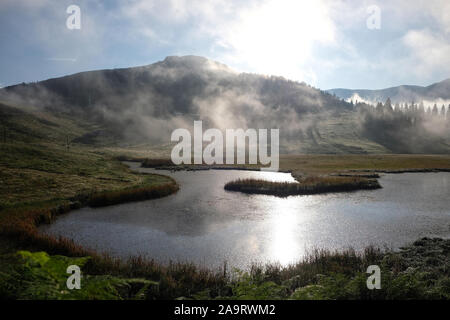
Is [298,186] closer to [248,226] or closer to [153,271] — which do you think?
[248,226]

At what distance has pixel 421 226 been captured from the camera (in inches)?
1133

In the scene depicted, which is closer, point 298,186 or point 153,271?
point 153,271

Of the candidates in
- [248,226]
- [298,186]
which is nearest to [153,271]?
[248,226]

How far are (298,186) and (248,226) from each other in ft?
82.6

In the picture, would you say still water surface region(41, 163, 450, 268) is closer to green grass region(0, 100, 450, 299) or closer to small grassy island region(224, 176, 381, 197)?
green grass region(0, 100, 450, 299)

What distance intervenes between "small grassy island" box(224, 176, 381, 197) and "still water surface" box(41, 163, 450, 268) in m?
5.20

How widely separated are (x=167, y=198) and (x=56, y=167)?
108 ft

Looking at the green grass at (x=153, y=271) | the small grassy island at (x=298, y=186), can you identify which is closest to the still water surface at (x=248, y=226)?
the green grass at (x=153, y=271)

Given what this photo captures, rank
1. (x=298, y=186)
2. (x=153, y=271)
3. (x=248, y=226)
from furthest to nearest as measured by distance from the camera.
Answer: (x=298, y=186)
(x=248, y=226)
(x=153, y=271)

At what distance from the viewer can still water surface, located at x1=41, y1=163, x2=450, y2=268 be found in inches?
862

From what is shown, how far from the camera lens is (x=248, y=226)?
29.0m
